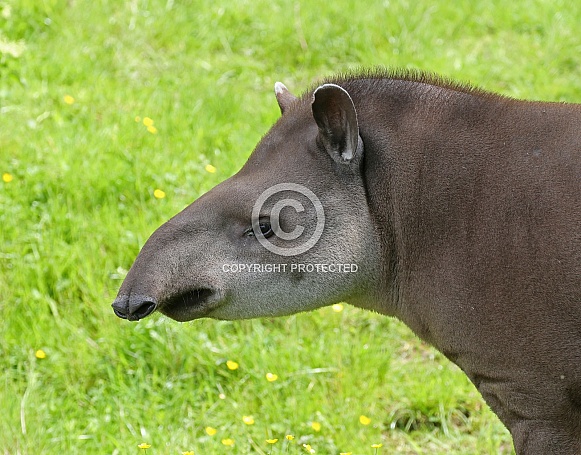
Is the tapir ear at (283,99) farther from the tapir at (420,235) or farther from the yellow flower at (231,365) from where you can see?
the yellow flower at (231,365)

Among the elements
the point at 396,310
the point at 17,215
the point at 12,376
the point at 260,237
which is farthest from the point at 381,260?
the point at 17,215

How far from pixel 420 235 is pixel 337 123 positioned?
0.50 m

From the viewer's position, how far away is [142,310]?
3598 millimetres

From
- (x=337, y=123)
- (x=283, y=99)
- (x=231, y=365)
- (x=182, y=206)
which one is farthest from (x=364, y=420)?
(x=182, y=206)

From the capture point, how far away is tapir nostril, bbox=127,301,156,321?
11.7 feet

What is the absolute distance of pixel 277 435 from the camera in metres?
4.81

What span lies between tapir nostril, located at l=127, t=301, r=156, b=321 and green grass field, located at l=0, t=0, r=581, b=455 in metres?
1.19

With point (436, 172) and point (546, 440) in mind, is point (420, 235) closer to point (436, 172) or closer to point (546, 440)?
point (436, 172)

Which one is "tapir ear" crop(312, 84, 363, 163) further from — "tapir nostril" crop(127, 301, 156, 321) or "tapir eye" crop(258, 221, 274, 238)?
"tapir nostril" crop(127, 301, 156, 321)

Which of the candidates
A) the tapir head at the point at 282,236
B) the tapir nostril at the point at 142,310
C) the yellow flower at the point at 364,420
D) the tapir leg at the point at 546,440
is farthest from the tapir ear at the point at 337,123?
Result: the yellow flower at the point at 364,420

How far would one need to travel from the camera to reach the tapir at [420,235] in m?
3.39

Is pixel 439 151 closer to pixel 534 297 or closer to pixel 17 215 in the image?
pixel 534 297

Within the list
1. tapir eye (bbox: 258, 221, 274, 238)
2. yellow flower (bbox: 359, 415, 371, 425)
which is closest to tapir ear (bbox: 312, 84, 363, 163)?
tapir eye (bbox: 258, 221, 274, 238)

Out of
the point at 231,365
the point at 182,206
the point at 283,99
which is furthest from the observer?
the point at 182,206
